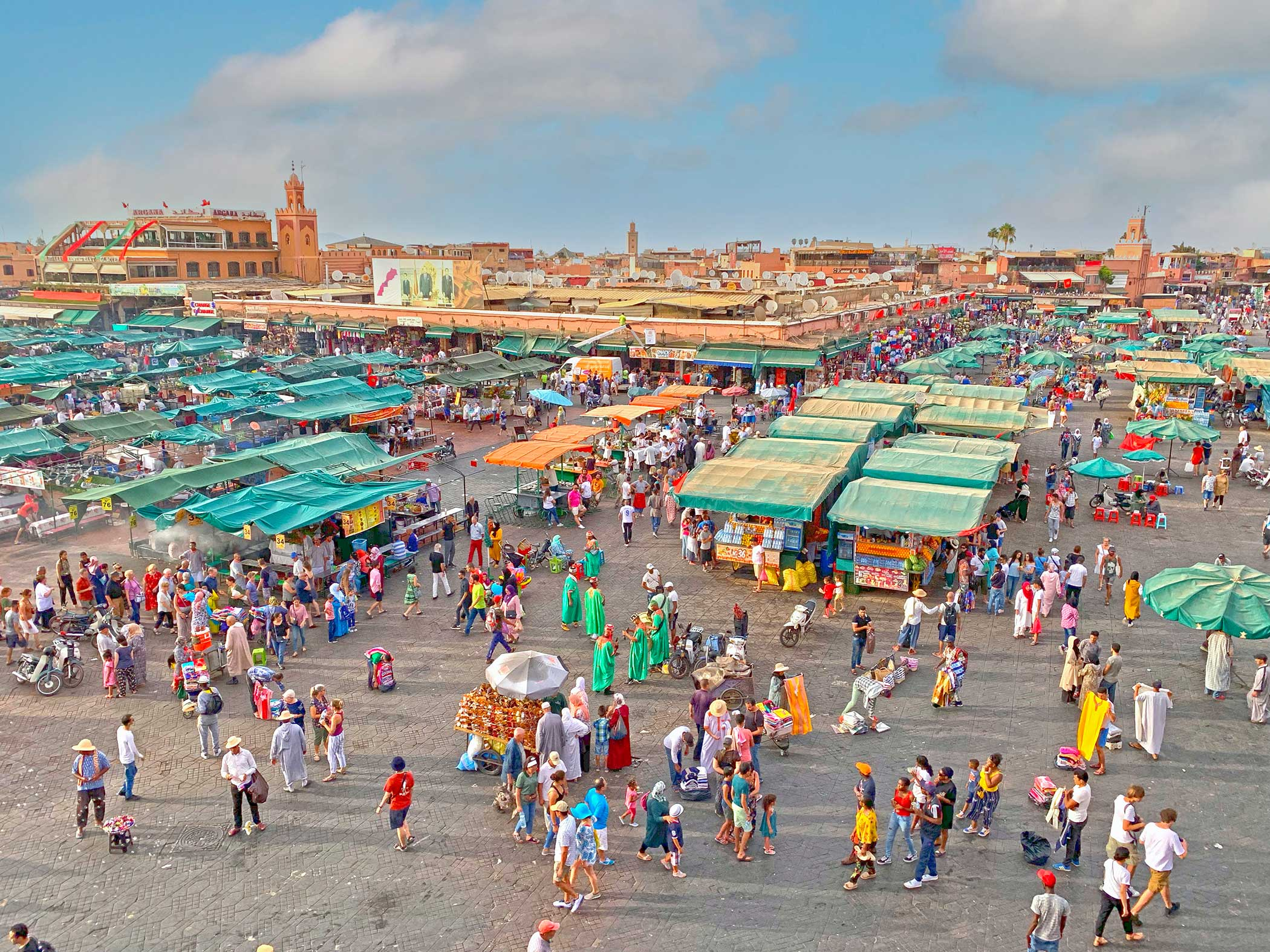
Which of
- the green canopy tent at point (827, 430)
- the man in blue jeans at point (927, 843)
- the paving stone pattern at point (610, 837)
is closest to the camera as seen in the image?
the paving stone pattern at point (610, 837)

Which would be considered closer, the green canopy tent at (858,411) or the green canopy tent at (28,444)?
the green canopy tent at (28,444)

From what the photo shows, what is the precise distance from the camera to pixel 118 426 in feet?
83.0

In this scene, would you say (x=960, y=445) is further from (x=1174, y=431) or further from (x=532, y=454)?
(x=532, y=454)

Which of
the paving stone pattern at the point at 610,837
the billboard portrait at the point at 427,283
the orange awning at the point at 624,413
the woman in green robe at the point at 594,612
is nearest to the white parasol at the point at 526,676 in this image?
the paving stone pattern at the point at 610,837

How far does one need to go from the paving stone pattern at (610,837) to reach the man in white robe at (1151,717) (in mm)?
240

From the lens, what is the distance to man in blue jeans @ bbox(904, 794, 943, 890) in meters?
8.54

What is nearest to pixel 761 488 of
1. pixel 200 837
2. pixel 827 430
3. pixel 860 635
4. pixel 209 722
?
pixel 860 635

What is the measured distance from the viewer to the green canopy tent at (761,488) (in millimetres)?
16609

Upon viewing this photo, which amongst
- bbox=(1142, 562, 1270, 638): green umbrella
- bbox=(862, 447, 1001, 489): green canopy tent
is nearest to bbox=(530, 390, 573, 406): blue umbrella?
bbox=(862, 447, 1001, 489): green canopy tent

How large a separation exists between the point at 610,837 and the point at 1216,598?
27.5 ft

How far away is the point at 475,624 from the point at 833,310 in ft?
123

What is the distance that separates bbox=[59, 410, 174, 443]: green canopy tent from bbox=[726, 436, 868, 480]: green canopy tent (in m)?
17.0

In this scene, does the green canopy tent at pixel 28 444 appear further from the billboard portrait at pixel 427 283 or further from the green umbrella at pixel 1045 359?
the green umbrella at pixel 1045 359

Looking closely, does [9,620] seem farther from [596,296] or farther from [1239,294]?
[1239,294]
